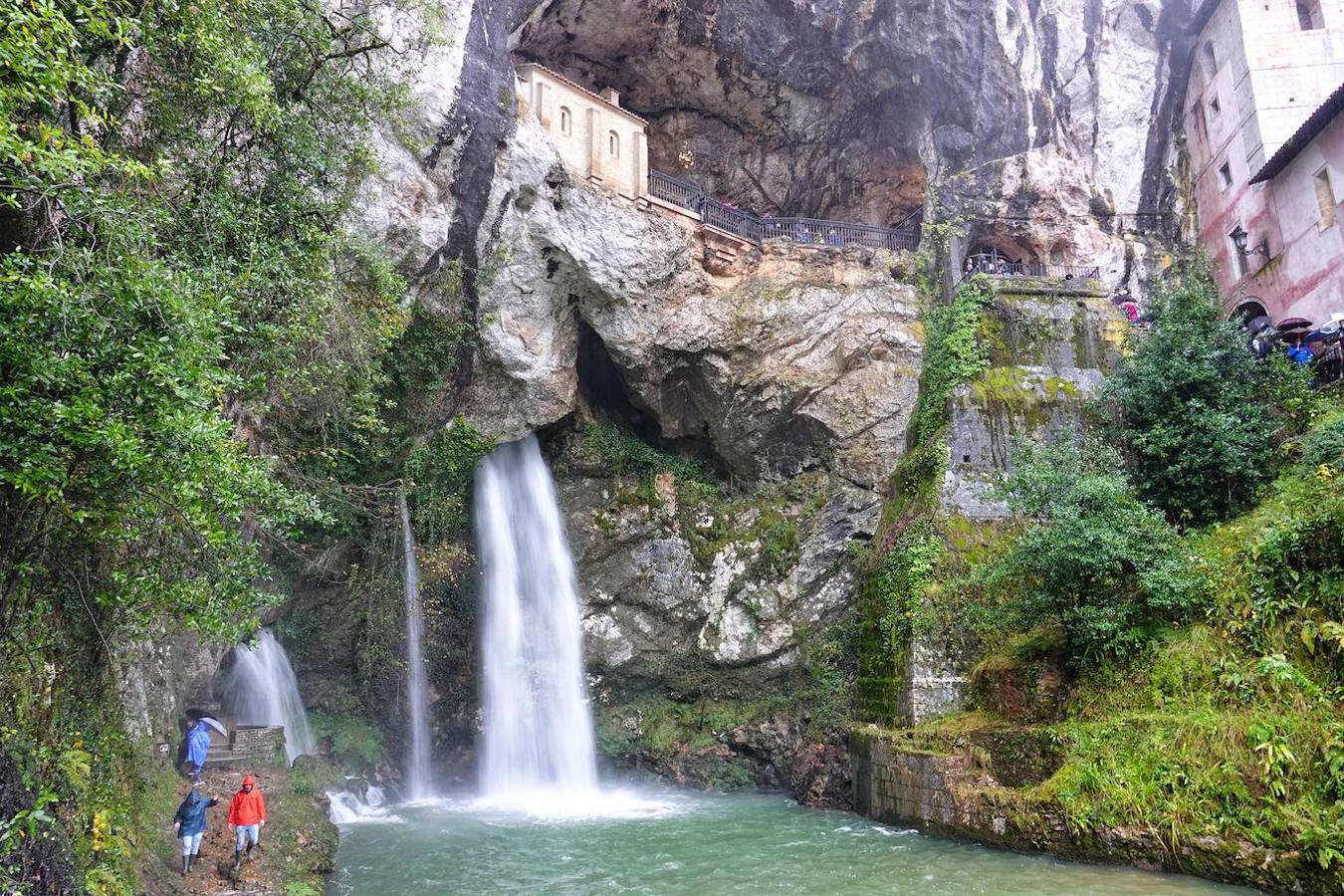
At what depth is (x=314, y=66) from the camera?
9.63 meters

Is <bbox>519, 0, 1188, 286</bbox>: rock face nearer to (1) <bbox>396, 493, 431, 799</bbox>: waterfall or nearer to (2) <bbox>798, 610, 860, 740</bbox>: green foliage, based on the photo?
(2) <bbox>798, 610, 860, 740</bbox>: green foliage

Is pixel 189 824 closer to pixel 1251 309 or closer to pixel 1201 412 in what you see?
pixel 1201 412

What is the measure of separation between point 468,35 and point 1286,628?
16722 millimetres

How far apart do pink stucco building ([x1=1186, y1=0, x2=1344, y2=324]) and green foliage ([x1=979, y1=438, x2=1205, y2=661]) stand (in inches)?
438

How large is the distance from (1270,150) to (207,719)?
90.9 ft

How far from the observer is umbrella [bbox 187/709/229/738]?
1429 centimetres

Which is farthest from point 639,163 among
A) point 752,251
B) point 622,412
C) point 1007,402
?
point 1007,402

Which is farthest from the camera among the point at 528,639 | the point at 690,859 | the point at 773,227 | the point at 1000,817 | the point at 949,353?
the point at 773,227

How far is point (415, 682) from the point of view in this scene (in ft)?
61.5

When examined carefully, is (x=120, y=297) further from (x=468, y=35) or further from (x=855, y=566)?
(x=855, y=566)

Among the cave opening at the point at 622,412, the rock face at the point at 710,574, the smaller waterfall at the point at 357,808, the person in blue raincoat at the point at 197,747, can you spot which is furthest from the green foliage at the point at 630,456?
the person in blue raincoat at the point at 197,747

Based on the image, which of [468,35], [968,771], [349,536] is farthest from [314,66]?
[968,771]

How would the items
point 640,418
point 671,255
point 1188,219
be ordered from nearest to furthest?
point 671,255 < point 640,418 < point 1188,219

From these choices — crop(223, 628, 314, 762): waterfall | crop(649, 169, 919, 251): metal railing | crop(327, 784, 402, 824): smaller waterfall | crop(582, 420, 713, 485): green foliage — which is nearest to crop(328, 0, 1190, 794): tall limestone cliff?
crop(582, 420, 713, 485): green foliage
